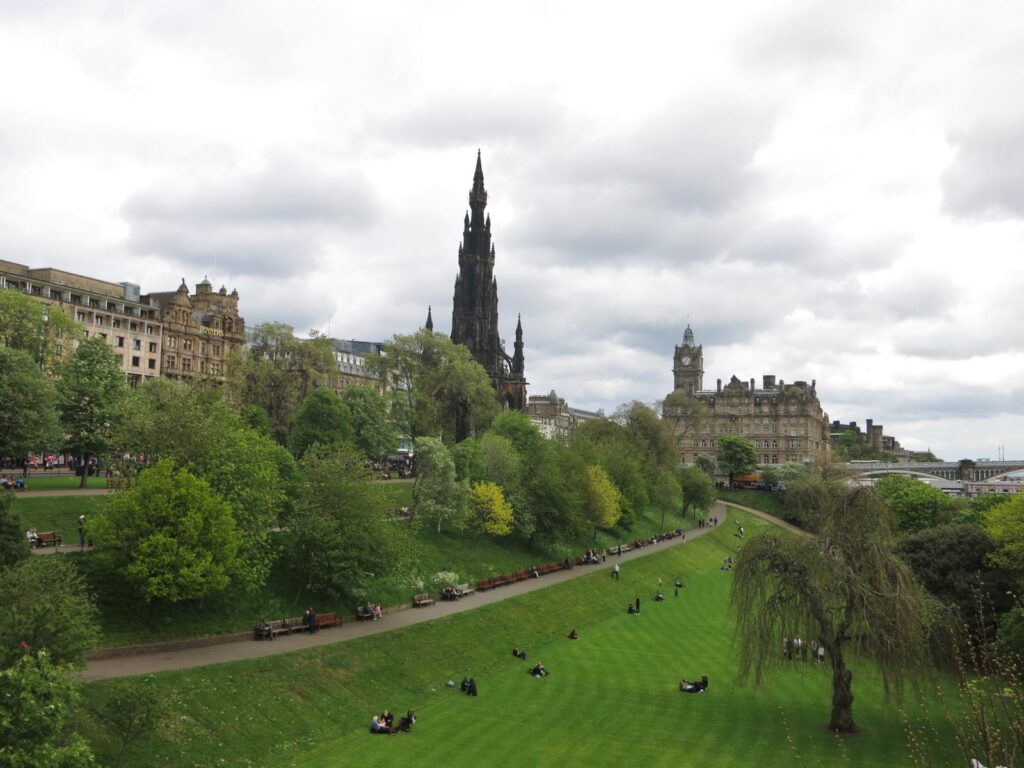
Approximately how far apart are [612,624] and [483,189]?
4016 inches

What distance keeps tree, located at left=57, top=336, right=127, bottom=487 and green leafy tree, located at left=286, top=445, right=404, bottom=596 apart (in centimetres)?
1643

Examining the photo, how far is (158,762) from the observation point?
80.8 feet

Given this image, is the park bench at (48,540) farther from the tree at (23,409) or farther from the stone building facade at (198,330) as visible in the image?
the stone building facade at (198,330)

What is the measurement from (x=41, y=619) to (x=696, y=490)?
296ft

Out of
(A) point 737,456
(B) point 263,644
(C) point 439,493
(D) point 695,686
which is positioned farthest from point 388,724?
(A) point 737,456

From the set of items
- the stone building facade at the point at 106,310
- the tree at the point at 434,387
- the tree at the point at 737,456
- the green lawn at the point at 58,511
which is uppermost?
the stone building facade at the point at 106,310

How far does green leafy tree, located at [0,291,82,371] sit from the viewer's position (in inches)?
2432

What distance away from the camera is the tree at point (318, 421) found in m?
69.2

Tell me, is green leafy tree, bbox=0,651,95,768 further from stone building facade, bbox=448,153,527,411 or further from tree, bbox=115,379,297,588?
stone building facade, bbox=448,153,527,411

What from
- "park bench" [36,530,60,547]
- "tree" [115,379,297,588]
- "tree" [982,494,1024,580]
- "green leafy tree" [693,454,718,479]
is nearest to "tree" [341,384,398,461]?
"tree" [115,379,297,588]

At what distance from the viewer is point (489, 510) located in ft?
202

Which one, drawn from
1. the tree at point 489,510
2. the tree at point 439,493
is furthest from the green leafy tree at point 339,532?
the tree at point 489,510

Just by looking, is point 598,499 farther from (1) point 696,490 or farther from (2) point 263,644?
(2) point 263,644

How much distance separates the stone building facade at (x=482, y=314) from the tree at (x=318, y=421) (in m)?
59.8
